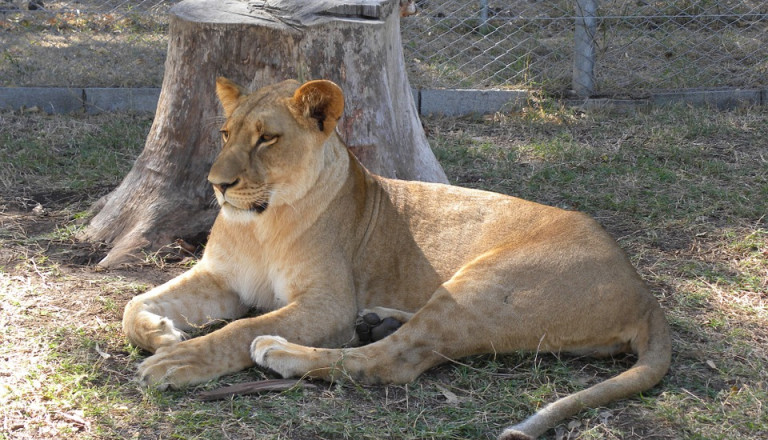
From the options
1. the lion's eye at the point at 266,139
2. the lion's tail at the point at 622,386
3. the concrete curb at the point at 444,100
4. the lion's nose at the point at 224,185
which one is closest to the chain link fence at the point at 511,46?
the concrete curb at the point at 444,100

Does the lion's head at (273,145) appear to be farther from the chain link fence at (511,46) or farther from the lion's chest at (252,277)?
the chain link fence at (511,46)

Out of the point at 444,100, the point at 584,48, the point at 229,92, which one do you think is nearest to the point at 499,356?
the point at 229,92

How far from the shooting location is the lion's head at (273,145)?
298 centimetres

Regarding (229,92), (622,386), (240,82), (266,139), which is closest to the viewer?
(622,386)

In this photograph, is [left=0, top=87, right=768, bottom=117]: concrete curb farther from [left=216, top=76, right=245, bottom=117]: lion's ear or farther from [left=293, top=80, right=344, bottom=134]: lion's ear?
[left=293, top=80, right=344, bottom=134]: lion's ear

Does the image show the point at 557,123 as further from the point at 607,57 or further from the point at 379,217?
the point at 379,217

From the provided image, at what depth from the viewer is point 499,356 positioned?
3.05 m

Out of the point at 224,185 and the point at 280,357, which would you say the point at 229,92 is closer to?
the point at 224,185

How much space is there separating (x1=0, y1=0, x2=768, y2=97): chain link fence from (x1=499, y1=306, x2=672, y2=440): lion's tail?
3806 mm

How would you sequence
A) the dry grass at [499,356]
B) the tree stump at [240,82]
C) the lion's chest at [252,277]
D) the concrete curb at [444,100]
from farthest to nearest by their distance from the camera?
the concrete curb at [444,100] → the tree stump at [240,82] → the lion's chest at [252,277] → the dry grass at [499,356]

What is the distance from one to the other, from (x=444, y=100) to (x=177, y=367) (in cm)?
401

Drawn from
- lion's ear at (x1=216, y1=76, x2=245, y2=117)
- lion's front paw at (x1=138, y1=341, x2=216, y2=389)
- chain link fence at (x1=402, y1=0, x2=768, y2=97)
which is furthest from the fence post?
lion's front paw at (x1=138, y1=341, x2=216, y2=389)

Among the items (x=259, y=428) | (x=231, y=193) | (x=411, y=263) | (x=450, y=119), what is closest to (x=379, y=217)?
(x=411, y=263)

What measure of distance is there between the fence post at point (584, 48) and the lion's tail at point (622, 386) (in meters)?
3.77
